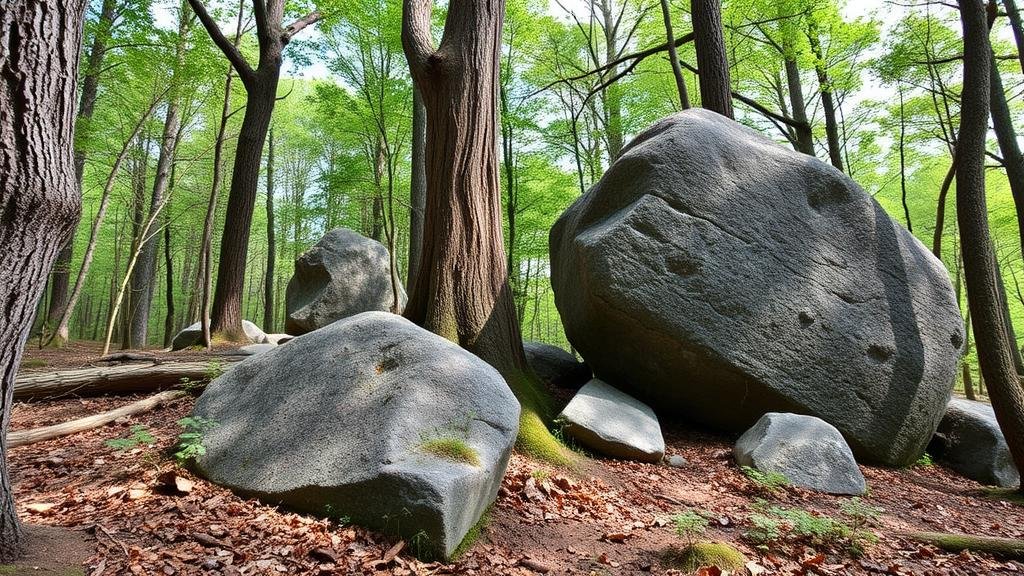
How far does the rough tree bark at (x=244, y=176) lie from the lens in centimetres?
852

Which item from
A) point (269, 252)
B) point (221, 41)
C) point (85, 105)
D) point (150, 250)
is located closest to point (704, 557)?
point (221, 41)

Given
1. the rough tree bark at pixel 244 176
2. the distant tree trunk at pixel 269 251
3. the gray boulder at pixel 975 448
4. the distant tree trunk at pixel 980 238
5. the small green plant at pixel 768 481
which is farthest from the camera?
the distant tree trunk at pixel 269 251

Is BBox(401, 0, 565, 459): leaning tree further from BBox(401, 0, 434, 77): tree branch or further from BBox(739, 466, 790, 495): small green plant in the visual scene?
BBox(739, 466, 790, 495): small green plant

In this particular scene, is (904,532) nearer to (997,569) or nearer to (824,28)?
(997,569)

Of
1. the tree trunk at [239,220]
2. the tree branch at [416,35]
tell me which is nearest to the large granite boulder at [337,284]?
the tree trunk at [239,220]

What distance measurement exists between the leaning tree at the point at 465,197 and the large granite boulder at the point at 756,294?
923 millimetres

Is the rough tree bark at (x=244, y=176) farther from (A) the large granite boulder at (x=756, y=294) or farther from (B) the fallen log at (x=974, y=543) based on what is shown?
(B) the fallen log at (x=974, y=543)

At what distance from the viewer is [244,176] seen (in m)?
8.67

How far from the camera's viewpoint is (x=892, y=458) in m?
5.01

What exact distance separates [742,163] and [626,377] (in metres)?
2.51

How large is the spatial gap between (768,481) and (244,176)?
885cm

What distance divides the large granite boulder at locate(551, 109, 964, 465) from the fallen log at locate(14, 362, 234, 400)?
3.90 meters

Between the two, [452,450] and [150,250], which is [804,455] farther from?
[150,250]

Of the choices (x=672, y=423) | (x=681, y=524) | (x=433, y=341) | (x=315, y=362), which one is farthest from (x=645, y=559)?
(x=672, y=423)
